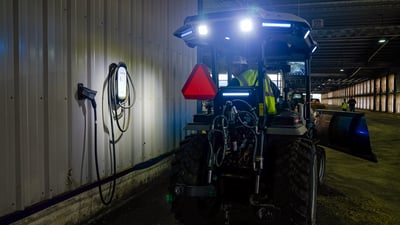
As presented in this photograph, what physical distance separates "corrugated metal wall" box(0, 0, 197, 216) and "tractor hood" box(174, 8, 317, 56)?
1.37 m

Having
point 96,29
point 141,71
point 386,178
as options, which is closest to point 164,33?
point 141,71

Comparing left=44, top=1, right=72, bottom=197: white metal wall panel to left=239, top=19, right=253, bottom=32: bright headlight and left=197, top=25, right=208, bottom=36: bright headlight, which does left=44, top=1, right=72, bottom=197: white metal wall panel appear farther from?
left=239, top=19, right=253, bottom=32: bright headlight

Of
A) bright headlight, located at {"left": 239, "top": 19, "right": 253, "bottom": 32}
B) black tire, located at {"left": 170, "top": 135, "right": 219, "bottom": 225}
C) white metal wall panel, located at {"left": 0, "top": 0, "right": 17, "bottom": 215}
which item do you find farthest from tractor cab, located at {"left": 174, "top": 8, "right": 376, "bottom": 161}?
white metal wall panel, located at {"left": 0, "top": 0, "right": 17, "bottom": 215}

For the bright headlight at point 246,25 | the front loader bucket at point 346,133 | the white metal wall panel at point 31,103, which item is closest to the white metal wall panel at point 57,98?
the white metal wall panel at point 31,103

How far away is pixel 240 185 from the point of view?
4062 millimetres

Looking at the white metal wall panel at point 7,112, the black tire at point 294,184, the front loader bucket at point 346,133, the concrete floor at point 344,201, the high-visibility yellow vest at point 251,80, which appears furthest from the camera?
the front loader bucket at point 346,133

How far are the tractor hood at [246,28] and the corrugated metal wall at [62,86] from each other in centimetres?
137

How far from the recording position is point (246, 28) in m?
3.51

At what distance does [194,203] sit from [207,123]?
1070mm

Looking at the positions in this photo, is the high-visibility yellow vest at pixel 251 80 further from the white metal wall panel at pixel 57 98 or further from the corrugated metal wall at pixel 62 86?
the white metal wall panel at pixel 57 98

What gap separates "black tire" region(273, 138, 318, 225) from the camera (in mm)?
3605

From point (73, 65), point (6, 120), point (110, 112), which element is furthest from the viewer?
point (110, 112)

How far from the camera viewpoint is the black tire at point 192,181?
4031mm

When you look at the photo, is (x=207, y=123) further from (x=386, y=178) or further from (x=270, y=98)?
(x=386, y=178)
